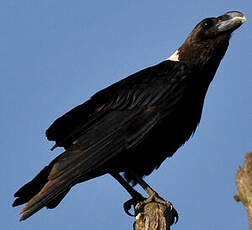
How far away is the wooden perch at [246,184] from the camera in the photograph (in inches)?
130

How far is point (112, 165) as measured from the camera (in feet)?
21.2

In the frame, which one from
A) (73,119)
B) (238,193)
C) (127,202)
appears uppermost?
(73,119)

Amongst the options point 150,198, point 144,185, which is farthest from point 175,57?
point 150,198

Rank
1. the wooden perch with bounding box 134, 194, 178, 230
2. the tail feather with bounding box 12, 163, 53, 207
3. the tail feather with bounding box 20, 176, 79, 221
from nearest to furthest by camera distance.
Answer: the wooden perch with bounding box 134, 194, 178, 230 → the tail feather with bounding box 20, 176, 79, 221 → the tail feather with bounding box 12, 163, 53, 207

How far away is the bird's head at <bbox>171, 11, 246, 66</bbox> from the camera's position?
23.6 feet

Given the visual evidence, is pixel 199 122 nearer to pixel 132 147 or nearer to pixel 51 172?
pixel 132 147

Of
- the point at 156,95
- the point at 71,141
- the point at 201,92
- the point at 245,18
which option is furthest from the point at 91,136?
the point at 245,18

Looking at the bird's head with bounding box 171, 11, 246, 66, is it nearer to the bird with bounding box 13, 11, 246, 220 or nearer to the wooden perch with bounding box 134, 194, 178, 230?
the bird with bounding box 13, 11, 246, 220

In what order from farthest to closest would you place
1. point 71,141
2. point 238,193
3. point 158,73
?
point 158,73 → point 71,141 → point 238,193

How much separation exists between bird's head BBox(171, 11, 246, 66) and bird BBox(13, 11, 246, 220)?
11 mm

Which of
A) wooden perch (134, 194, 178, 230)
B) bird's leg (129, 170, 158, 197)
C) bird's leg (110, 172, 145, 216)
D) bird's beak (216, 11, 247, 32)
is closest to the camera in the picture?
wooden perch (134, 194, 178, 230)

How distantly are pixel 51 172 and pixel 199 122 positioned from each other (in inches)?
69.2

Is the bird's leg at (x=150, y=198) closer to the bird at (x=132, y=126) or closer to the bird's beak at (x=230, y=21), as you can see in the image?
the bird at (x=132, y=126)

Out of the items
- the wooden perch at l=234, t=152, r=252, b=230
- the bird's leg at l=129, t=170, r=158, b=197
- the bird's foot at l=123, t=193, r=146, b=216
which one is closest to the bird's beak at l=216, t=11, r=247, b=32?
the bird's leg at l=129, t=170, r=158, b=197
